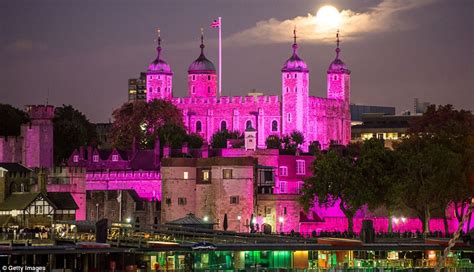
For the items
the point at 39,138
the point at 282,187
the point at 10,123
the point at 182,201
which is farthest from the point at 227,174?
the point at 10,123

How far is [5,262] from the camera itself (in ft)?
309

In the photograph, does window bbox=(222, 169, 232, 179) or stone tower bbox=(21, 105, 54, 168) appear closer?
window bbox=(222, 169, 232, 179)

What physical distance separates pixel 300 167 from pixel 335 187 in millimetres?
18034

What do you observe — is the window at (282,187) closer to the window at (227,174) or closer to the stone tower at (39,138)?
the window at (227,174)

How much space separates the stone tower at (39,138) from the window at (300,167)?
77.1ft

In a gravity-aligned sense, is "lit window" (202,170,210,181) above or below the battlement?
below

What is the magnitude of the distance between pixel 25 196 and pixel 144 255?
1777 inches

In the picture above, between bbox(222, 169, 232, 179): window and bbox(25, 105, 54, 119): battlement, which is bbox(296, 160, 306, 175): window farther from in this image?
Result: bbox(25, 105, 54, 119): battlement

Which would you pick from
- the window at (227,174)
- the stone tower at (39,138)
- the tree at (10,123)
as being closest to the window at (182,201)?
the window at (227,174)

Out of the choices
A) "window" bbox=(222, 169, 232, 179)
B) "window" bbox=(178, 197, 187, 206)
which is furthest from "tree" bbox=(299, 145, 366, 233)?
"window" bbox=(178, 197, 187, 206)

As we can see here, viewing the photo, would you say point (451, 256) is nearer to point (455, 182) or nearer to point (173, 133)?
point (455, 182)

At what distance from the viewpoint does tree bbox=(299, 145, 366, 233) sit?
136250 mm

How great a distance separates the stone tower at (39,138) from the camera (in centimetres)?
16238

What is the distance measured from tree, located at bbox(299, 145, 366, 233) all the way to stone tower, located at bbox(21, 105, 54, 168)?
3192 centimetres
